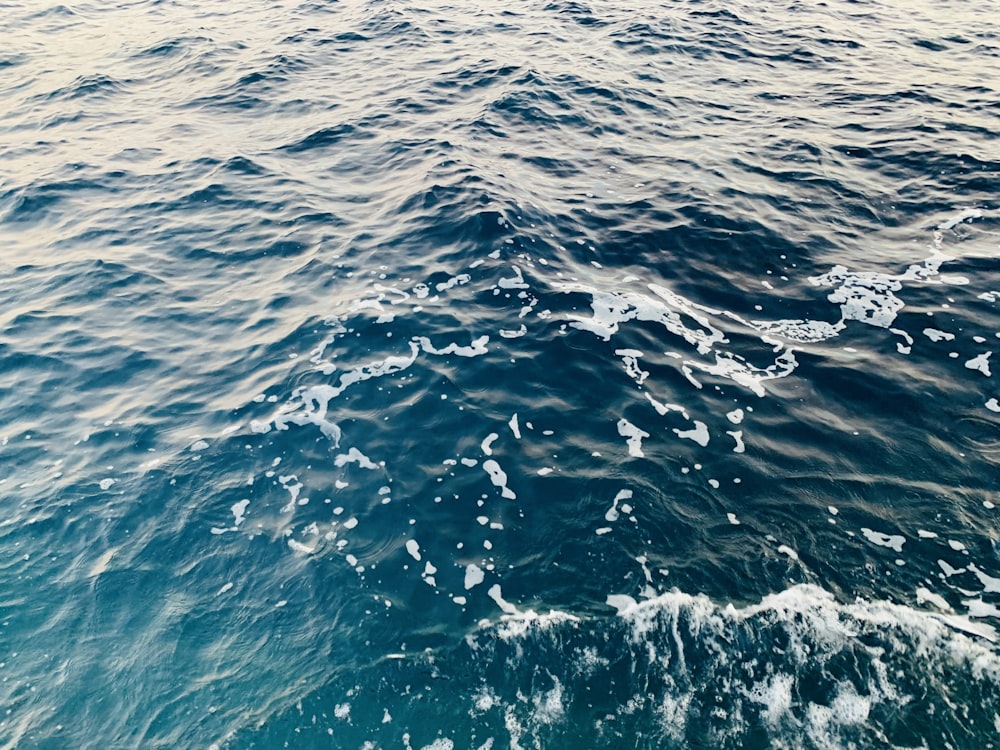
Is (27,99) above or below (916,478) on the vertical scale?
below

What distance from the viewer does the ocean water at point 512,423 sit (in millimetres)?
8945

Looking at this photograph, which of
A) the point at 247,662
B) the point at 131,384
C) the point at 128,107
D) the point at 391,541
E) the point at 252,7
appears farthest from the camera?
the point at 252,7

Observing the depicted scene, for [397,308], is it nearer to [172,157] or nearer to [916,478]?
[916,478]

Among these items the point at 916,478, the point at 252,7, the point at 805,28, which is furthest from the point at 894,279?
the point at 252,7

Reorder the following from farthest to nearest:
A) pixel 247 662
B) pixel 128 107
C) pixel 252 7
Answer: pixel 252 7, pixel 128 107, pixel 247 662

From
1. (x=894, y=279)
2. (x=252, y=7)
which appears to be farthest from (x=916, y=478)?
(x=252, y=7)

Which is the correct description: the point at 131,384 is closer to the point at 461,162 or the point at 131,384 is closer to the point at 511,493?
the point at 511,493

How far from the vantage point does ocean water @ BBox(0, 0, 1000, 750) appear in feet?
29.3

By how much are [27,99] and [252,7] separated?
17.5m

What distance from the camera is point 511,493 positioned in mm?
11562

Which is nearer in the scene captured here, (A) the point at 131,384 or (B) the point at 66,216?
(A) the point at 131,384

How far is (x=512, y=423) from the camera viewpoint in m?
13.0

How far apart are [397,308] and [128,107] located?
67.1 ft

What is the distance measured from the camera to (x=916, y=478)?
11086mm
